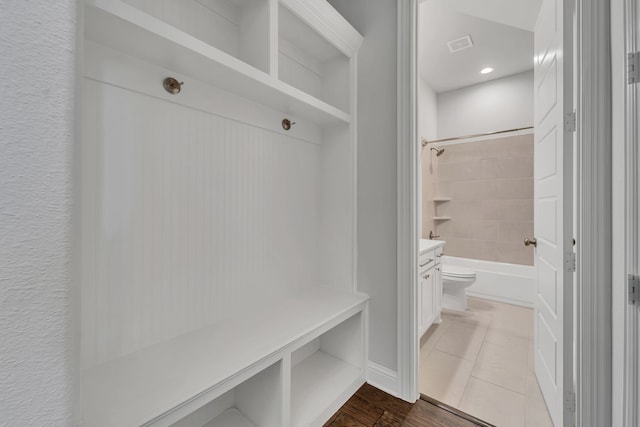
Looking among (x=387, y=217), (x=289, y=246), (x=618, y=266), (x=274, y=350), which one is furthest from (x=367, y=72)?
(x=274, y=350)

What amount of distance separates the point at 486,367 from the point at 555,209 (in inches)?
47.7

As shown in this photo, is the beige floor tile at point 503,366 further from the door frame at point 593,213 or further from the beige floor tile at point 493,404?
the door frame at point 593,213

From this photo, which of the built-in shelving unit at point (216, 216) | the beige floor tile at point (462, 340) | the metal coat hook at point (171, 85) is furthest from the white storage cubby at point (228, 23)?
the beige floor tile at point (462, 340)

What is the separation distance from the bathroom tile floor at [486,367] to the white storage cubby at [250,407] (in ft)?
3.21

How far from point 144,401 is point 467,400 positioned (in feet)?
5.33

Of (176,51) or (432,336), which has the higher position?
(176,51)

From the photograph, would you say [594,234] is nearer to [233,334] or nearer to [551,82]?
[551,82]

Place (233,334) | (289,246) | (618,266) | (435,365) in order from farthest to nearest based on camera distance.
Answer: (435,365) < (289,246) < (233,334) < (618,266)

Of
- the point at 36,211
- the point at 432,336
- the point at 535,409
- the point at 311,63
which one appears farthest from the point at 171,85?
the point at 432,336

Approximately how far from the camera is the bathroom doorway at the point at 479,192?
1813 millimetres

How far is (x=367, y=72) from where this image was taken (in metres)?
1.69

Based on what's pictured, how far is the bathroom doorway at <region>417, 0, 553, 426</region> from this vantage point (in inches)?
71.4

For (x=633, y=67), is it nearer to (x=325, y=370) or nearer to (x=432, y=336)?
(x=325, y=370)

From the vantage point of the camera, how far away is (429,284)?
220 cm
